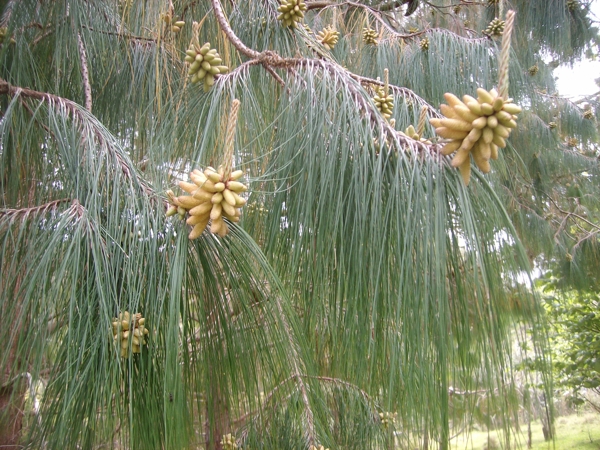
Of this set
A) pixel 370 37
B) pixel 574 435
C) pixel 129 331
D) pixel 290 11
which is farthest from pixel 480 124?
pixel 574 435

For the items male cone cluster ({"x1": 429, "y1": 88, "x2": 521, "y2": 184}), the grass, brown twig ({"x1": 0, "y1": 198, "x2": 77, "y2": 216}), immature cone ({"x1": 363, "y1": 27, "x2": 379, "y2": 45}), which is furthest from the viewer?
the grass

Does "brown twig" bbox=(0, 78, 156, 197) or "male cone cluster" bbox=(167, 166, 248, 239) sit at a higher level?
"brown twig" bbox=(0, 78, 156, 197)

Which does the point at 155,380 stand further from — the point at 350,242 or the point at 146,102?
the point at 146,102

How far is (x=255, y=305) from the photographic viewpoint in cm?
47

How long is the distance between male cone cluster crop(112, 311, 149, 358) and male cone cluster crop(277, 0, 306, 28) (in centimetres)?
46

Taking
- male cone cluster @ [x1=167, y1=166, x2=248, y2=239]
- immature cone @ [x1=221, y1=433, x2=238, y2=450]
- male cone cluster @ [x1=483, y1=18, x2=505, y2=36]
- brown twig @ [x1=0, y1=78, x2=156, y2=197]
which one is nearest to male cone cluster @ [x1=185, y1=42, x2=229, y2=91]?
brown twig @ [x1=0, y1=78, x2=156, y2=197]

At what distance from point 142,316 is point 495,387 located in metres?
0.29

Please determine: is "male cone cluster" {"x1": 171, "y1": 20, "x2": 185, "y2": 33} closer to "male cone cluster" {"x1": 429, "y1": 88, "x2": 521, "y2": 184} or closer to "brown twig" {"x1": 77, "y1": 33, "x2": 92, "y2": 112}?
"brown twig" {"x1": 77, "y1": 33, "x2": 92, "y2": 112}

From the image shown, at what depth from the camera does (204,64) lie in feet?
1.82

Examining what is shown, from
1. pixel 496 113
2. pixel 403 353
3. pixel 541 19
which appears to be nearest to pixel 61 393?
pixel 403 353

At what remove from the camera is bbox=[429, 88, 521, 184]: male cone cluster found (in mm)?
317

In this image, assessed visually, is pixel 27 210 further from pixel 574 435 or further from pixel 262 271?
pixel 574 435

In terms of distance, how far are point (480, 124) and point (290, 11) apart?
42cm

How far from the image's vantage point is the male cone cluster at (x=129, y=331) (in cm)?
37
